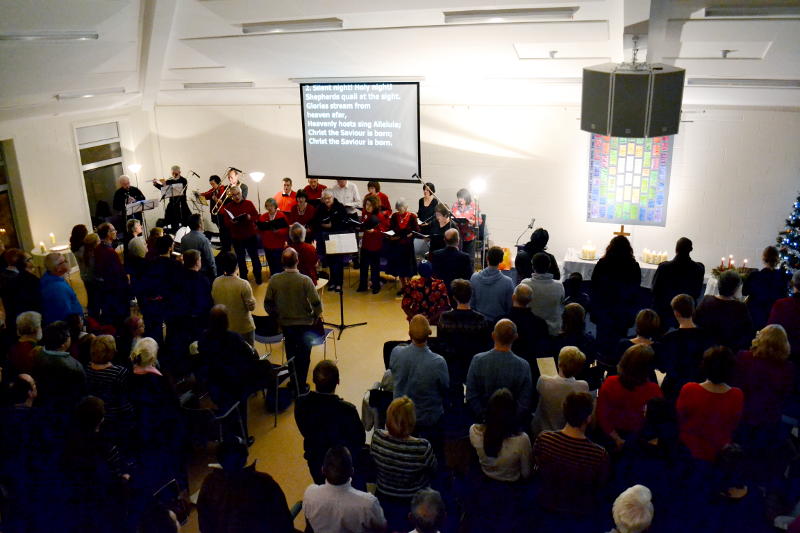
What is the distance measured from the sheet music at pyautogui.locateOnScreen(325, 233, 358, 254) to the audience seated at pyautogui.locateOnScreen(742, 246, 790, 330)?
3.67 metres

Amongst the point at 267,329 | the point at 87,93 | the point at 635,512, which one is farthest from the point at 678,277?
the point at 87,93

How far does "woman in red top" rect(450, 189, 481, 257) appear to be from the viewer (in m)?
8.41

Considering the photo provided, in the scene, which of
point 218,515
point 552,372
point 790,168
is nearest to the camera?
point 218,515

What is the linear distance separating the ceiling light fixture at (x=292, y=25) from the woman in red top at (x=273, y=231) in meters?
2.09

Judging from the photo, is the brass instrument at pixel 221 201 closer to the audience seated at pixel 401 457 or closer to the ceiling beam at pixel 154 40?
the ceiling beam at pixel 154 40

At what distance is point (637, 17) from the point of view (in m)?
5.29

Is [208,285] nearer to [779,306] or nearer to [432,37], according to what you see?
[432,37]

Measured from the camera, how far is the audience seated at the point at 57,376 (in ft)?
13.3

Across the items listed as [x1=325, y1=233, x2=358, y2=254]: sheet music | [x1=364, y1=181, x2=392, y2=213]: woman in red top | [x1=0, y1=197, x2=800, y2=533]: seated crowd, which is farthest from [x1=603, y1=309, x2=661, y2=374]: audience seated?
[x1=364, y1=181, x2=392, y2=213]: woman in red top

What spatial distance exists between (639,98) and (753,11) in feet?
→ 3.57

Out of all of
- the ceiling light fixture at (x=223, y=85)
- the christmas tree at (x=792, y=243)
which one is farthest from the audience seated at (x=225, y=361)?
the ceiling light fixture at (x=223, y=85)

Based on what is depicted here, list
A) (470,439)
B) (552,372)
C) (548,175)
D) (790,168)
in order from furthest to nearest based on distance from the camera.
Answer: (548,175) < (790,168) < (552,372) < (470,439)

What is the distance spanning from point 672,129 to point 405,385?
276cm

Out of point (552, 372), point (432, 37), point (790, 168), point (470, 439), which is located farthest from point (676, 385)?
point (790, 168)
